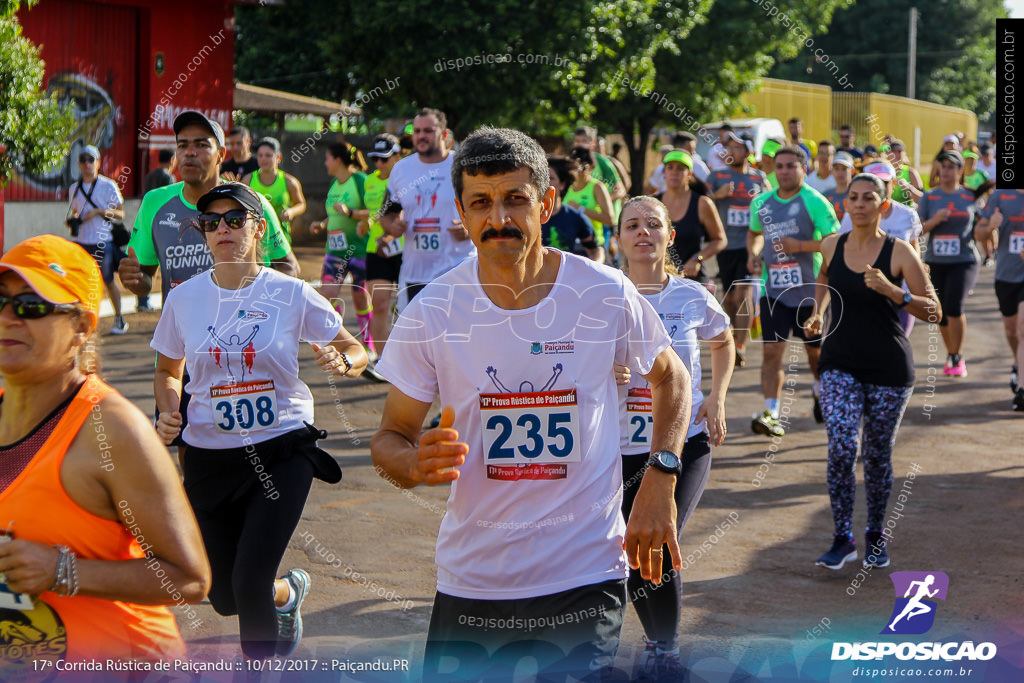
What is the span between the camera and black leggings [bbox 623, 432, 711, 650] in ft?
15.0

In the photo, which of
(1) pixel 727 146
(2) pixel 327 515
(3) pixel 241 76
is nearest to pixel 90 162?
(1) pixel 727 146

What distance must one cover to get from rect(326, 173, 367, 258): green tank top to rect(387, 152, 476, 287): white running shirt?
2199 mm

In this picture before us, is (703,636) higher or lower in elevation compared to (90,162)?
lower

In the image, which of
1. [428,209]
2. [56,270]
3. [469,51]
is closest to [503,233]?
[56,270]

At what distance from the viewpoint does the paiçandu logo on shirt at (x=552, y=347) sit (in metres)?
3.19

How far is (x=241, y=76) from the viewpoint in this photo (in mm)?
27547

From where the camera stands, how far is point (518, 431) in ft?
10.4

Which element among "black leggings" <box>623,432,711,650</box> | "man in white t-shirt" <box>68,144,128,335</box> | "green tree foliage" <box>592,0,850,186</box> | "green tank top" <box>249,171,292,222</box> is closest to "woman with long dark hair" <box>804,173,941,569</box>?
"black leggings" <box>623,432,711,650</box>

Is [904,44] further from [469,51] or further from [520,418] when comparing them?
[520,418]

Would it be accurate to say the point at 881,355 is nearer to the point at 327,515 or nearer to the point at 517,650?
the point at 327,515

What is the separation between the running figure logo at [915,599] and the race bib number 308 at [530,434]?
2635 mm

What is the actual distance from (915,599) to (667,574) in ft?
5.60

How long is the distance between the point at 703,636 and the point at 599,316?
2.32 m

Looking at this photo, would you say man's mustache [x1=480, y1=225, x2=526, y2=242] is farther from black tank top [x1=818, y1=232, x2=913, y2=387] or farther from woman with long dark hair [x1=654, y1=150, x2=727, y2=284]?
woman with long dark hair [x1=654, y1=150, x2=727, y2=284]
